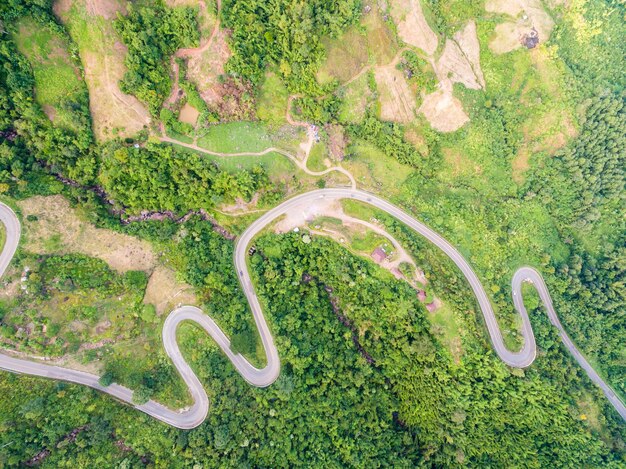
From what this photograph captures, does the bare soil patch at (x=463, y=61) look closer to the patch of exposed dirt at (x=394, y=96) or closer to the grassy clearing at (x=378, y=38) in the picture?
the patch of exposed dirt at (x=394, y=96)

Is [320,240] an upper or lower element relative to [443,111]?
lower

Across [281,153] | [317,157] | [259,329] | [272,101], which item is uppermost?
[272,101]

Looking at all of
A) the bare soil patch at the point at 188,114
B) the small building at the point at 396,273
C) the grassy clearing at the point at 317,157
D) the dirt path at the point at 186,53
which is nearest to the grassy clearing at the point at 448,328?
the small building at the point at 396,273

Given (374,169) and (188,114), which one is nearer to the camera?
(188,114)

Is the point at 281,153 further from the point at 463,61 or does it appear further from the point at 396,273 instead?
the point at 463,61

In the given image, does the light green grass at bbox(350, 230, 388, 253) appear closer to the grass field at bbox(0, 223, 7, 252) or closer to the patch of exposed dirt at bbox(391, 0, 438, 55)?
the patch of exposed dirt at bbox(391, 0, 438, 55)

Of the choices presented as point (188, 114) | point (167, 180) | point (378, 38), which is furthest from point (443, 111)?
point (167, 180)

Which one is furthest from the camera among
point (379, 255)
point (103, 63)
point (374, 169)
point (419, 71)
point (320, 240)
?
point (374, 169)

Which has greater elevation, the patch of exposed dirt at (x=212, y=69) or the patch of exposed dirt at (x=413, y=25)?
the patch of exposed dirt at (x=413, y=25)
